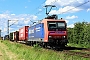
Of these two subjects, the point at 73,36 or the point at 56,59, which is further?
the point at 73,36

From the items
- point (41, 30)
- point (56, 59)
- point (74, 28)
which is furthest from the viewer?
point (74, 28)

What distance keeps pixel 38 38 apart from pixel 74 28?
1443cm

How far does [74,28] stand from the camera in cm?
4334

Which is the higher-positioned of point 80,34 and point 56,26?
point 56,26

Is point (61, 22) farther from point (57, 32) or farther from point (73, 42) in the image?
point (73, 42)

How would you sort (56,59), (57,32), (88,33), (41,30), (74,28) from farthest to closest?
1. (74,28)
2. (88,33)
3. (41,30)
4. (57,32)
5. (56,59)

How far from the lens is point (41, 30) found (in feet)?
93.4

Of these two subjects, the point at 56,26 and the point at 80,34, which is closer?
the point at 56,26

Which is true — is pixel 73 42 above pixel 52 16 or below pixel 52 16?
below

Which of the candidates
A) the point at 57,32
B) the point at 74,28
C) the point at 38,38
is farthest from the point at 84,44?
the point at 57,32

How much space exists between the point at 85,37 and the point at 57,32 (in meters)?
12.4

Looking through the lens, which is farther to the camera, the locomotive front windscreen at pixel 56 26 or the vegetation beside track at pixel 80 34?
the vegetation beside track at pixel 80 34

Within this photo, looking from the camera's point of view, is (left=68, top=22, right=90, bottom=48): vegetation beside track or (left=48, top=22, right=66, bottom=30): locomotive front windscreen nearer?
(left=48, top=22, right=66, bottom=30): locomotive front windscreen

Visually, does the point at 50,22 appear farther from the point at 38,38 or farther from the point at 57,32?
the point at 38,38
